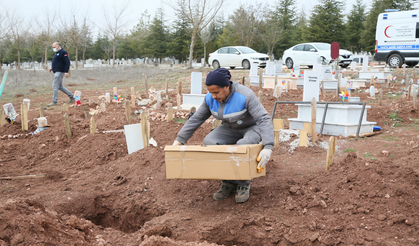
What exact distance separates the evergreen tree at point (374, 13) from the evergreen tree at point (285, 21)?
7874 mm

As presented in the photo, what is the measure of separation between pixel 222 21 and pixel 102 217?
47999mm

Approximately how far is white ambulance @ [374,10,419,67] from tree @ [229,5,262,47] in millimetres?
18649

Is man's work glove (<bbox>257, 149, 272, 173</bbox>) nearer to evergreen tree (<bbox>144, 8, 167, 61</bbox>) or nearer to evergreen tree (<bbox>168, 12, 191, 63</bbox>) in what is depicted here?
evergreen tree (<bbox>168, 12, 191, 63</bbox>)

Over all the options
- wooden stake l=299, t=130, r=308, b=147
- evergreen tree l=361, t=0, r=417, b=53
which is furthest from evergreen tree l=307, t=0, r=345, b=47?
wooden stake l=299, t=130, r=308, b=147

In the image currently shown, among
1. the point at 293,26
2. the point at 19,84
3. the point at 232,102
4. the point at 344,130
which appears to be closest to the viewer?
the point at 232,102

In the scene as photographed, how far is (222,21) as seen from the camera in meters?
49.1

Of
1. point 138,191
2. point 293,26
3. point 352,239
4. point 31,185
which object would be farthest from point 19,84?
point 293,26

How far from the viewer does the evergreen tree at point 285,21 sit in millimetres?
40156

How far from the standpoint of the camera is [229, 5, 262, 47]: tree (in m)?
34.9

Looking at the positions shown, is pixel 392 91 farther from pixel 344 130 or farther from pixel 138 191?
pixel 138 191

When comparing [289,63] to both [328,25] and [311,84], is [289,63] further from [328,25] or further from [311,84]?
[328,25]

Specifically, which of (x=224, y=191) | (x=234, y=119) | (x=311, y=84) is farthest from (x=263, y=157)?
(x=311, y=84)

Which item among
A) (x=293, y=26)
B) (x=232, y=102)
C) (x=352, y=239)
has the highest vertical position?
(x=293, y=26)

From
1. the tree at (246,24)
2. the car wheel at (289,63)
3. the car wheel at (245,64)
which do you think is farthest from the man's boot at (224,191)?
the tree at (246,24)
